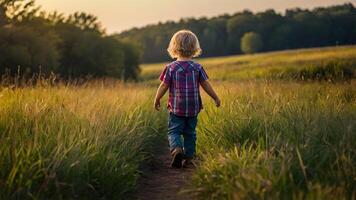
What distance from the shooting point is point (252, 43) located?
77.7 m

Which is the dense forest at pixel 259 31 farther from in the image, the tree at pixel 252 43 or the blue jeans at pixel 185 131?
the blue jeans at pixel 185 131

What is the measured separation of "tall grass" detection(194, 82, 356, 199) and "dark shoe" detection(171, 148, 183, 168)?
358 mm

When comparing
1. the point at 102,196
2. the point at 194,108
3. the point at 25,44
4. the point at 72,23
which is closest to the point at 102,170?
the point at 102,196

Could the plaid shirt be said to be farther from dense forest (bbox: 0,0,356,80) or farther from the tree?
the tree

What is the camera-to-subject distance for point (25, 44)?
1286 inches

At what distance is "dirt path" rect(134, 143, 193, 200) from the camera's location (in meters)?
4.98

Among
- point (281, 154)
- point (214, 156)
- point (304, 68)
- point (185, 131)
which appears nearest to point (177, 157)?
point (185, 131)

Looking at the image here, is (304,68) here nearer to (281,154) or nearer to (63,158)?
(281,154)

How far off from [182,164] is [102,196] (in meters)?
1.93

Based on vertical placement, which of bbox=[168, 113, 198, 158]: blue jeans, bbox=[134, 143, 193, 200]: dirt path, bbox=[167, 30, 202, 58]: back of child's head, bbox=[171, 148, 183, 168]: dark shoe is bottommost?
bbox=[134, 143, 193, 200]: dirt path

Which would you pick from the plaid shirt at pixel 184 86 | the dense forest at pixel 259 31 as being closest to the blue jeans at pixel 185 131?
the plaid shirt at pixel 184 86

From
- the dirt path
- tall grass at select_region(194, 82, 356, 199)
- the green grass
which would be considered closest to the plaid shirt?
tall grass at select_region(194, 82, 356, 199)

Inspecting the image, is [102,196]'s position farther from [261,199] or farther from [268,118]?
[268,118]

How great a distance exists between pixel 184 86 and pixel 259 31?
73.0m
